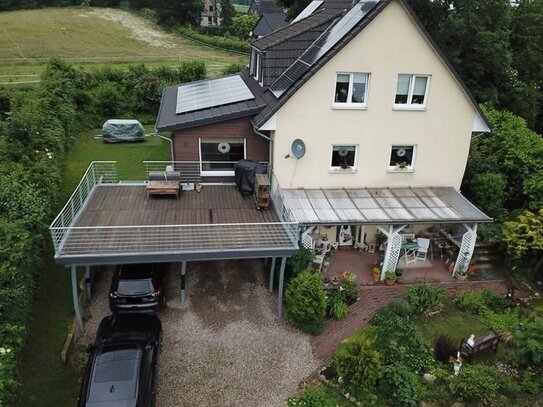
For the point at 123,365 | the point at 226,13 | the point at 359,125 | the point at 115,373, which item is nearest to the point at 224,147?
the point at 359,125

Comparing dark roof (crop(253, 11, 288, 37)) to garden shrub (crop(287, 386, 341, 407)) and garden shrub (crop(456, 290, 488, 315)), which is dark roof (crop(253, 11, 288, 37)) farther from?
garden shrub (crop(287, 386, 341, 407))

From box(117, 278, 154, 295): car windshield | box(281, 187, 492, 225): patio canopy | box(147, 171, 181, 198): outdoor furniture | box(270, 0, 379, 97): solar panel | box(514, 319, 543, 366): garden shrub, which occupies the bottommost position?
box(514, 319, 543, 366): garden shrub

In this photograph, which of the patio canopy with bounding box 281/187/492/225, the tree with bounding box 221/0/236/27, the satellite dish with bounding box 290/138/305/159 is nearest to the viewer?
the patio canopy with bounding box 281/187/492/225

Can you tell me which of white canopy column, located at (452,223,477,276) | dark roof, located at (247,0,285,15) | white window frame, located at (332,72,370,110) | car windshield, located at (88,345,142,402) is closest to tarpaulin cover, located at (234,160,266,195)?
white window frame, located at (332,72,370,110)

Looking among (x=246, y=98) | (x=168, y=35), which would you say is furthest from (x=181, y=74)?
(x=168, y=35)

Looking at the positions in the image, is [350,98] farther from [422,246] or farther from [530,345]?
[530,345]

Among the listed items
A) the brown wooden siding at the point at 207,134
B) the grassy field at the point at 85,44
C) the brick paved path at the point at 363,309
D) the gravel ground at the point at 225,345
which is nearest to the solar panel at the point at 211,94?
the brown wooden siding at the point at 207,134
